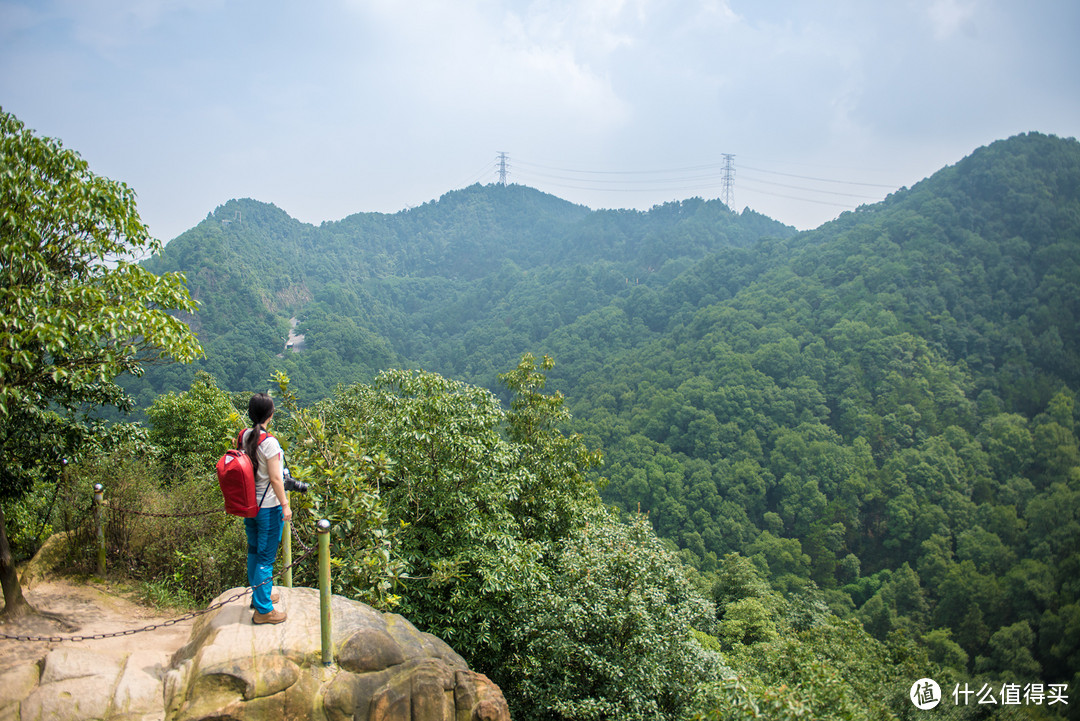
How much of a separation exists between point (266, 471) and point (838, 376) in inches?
2572

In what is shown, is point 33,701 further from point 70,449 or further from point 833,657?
point 833,657

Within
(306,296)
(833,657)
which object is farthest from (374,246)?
(833,657)

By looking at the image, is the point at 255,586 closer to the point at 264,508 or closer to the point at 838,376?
the point at 264,508

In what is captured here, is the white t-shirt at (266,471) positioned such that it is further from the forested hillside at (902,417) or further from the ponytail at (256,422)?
the forested hillside at (902,417)

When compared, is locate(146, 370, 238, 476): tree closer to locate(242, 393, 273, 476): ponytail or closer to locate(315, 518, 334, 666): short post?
locate(242, 393, 273, 476): ponytail

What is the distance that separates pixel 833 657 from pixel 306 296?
107430 millimetres

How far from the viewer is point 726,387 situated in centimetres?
6241

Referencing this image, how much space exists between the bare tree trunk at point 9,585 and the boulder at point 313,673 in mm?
1804

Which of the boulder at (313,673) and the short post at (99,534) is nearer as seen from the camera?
the boulder at (313,673)

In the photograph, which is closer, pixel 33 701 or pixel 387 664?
pixel 33 701

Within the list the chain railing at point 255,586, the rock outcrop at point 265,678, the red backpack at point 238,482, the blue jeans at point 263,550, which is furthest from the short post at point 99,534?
the red backpack at point 238,482

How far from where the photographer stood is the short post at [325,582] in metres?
4.27

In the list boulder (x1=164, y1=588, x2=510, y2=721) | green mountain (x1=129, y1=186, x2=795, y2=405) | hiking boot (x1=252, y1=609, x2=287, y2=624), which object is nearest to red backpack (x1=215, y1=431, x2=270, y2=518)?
hiking boot (x1=252, y1=609, x2=287, y2=624)

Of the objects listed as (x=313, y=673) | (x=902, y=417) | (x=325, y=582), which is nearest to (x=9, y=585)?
(x=313, y=673)
